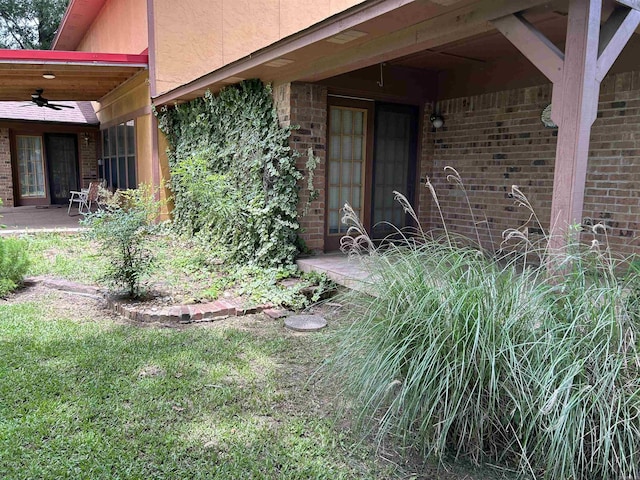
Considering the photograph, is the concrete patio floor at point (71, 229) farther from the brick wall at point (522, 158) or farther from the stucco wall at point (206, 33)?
the stucco wall at point (206, 33)

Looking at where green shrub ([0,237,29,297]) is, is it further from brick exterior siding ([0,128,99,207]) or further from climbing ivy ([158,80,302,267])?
brick exterior siding ([0,128,99,207])

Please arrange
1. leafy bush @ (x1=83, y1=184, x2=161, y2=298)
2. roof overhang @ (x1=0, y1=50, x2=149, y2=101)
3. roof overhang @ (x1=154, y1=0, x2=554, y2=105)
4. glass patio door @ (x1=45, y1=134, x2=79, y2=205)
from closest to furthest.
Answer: roof overhang @ (x1=154, y1=0, x2=554, y2=105) < leafy bush @ (x1=83, y1=184, x2=161, y2=298) < roof overhang @ (x1=0, y1=50, x2=149, y2=101) < glass patio door @ (x1=45, y1=134, x2=79, y2=205)

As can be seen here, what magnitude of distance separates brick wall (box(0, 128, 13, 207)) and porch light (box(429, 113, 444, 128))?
12.7m

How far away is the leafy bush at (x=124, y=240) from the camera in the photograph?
4.36m

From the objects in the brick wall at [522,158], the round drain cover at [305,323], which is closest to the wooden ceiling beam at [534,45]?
the brick wall at [522,158]

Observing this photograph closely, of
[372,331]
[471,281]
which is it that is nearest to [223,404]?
[372,331]

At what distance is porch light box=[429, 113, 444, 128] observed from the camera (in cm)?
642

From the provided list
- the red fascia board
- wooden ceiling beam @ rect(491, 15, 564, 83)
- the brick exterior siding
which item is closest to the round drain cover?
wooden ceiling beam @ rect(491, 15, 564, 83)

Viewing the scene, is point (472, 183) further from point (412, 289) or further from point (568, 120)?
point (412, 289)

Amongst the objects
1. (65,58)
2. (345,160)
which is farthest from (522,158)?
(65,58)

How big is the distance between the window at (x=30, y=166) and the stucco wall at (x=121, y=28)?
11.7 ft

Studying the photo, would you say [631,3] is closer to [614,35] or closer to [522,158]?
[614,35]

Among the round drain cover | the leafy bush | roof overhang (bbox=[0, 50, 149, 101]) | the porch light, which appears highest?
roof overhang (bbox=[0, 50, 149, 101])

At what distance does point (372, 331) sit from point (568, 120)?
1.81 meters
